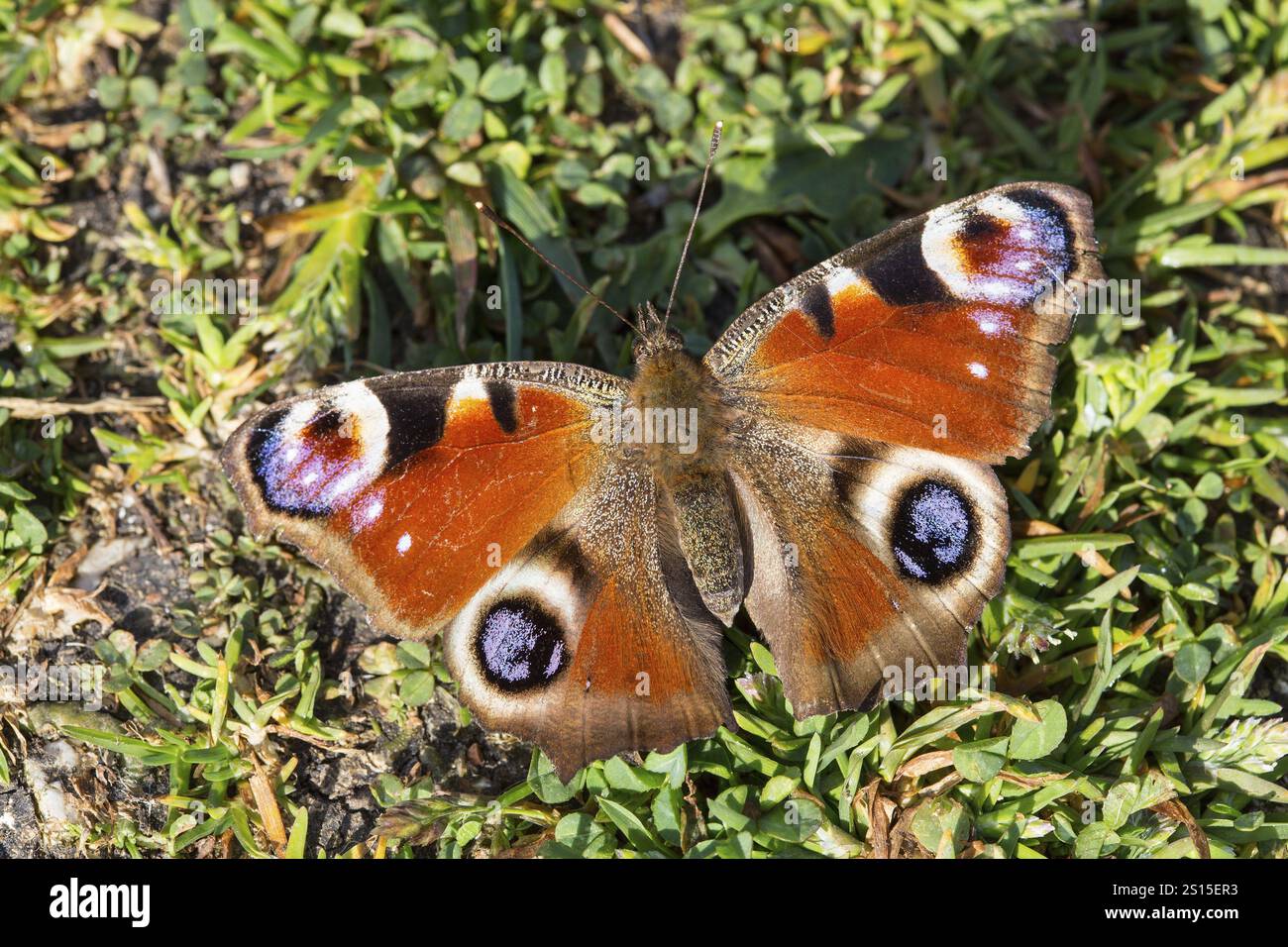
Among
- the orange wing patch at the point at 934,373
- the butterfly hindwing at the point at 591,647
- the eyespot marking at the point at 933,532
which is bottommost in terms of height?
the butterfly hindwing at the point at 591,647

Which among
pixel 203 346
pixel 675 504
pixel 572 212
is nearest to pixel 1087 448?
pixel 675 504

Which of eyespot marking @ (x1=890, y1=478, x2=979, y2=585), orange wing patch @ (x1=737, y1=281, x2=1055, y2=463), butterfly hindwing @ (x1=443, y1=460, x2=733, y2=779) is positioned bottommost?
butterfly hindwing @ (x1=443, y1=460, x2=733, y2=779)

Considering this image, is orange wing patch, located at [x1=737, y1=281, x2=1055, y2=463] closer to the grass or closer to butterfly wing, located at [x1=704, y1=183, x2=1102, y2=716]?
butterfly wing, located at [x1=704, y1=183, x2=1102, y2=716]

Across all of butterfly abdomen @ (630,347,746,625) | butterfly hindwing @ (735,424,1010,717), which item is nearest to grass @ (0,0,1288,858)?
butterfly hindwing @ (735,424,1010,717)

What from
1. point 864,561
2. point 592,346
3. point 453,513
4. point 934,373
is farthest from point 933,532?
point 592,346

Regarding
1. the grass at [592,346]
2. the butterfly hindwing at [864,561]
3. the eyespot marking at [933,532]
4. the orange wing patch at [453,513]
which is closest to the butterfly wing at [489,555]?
the orange wing patch at [453,513]

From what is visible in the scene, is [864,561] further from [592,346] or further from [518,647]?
[592,346]

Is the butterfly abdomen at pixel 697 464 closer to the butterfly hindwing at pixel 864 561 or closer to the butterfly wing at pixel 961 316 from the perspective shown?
the butterfly hindwing at pixel 864 561
